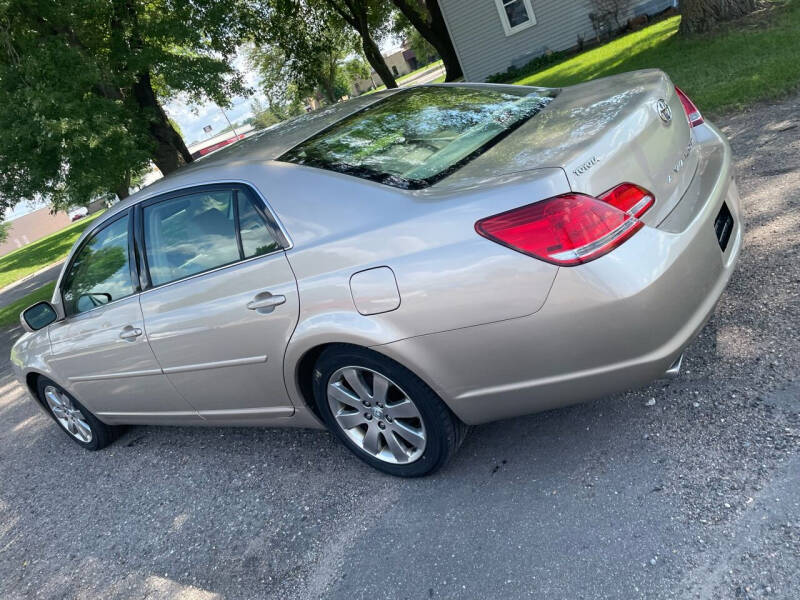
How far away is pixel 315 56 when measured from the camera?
26562 millimetres

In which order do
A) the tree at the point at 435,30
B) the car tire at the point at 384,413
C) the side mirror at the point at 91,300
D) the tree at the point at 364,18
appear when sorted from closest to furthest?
the car tire at the point at 384,413 < the side mirror at the point at 91,300 < the tree at the point at 435,30 < the tree at the point at 364,18

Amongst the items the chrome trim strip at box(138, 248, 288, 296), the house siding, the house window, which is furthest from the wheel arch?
the house window

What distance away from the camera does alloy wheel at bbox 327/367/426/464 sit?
3.05 m

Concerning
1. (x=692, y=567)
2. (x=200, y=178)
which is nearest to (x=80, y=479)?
(x=200, y=178)

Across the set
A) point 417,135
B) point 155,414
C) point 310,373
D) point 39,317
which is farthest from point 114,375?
point 417,135

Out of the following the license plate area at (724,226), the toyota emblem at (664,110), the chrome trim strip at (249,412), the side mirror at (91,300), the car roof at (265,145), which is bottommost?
the chrome trim strip at (249,412)

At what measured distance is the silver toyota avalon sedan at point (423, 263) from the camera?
246 cm

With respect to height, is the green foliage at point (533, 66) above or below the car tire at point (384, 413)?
below

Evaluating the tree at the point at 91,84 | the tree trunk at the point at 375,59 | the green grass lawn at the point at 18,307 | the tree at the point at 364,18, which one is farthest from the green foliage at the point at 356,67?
the green grass lawn at the point at 18,307

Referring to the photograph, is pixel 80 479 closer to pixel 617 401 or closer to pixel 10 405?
pixel 10 405

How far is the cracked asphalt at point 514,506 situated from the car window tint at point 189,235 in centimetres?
132

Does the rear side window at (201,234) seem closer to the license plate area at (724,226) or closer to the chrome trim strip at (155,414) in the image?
the chrome trim strip at (155,414)

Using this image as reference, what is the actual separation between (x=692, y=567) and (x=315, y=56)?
27016 mm

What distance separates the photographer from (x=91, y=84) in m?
10.1
